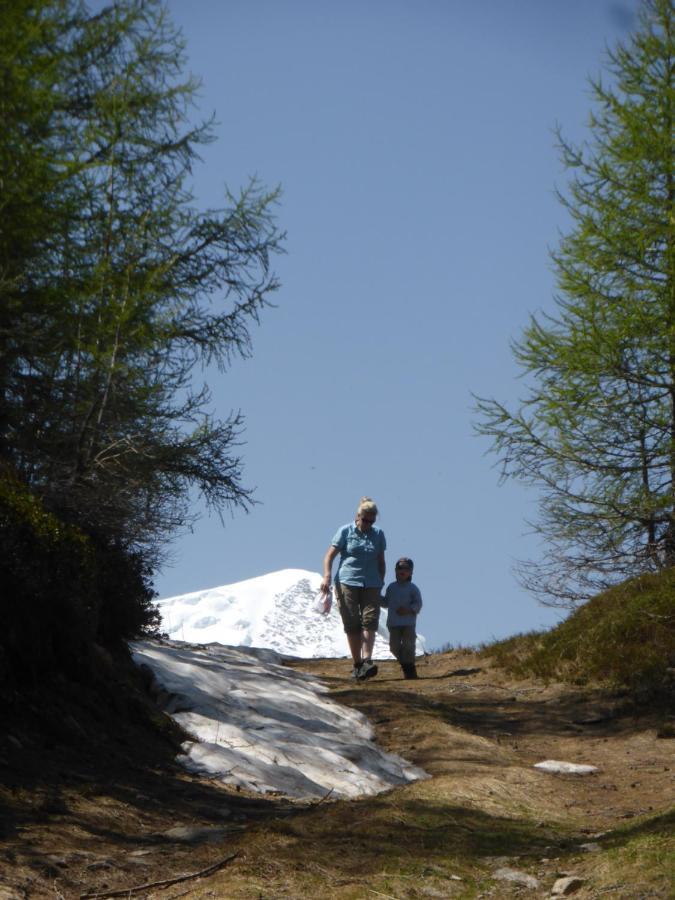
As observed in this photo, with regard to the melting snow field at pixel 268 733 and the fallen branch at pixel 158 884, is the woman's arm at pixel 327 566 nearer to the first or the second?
the melting snow field at pixel 268 733

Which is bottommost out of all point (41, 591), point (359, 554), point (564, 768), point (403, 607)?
point (564, 768)

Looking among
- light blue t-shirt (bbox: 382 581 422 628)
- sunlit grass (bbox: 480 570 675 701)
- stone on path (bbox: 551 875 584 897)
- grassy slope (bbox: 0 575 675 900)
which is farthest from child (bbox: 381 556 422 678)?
stone on path (bbox: 551 875 584 897)

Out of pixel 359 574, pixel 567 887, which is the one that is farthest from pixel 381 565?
pixel 567 887

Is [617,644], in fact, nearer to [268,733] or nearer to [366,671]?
[366,671]

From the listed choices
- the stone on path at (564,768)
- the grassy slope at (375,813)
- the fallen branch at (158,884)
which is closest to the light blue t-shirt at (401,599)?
the grassy slope at (375,813)

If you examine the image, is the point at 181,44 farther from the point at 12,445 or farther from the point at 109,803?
the point at 109,803

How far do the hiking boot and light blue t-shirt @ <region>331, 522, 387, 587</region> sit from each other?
1182mm

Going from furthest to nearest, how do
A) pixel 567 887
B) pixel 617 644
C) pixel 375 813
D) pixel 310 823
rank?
pixel 617 644
pixel 375 813
pixel 310 823
pixel 567 887

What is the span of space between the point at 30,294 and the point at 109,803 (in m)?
8.62

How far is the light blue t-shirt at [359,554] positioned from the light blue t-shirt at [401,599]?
1.76 ft

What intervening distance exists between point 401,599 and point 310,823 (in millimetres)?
8001

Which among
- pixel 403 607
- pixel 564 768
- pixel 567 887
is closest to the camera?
pixel 567 887

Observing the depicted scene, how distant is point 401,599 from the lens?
45.9ft

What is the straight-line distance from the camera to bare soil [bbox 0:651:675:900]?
16.4ft
